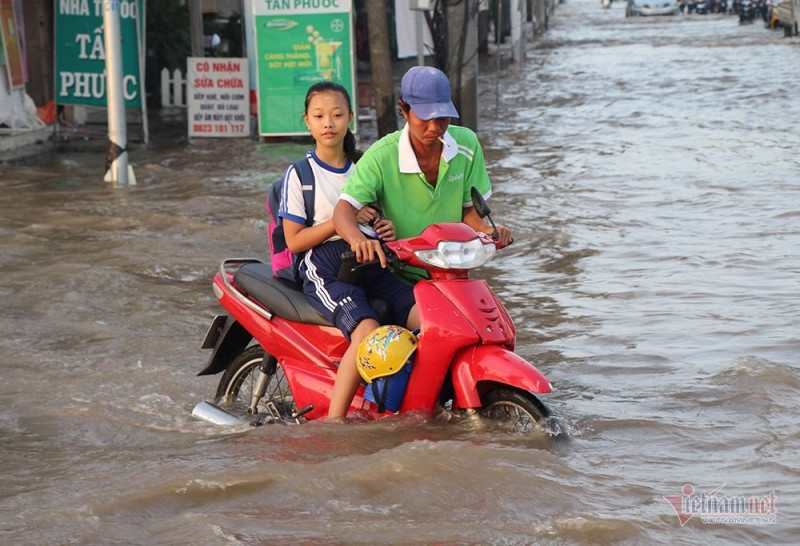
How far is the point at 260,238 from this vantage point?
10.5 meters

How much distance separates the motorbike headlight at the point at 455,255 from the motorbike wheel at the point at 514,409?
49 cm

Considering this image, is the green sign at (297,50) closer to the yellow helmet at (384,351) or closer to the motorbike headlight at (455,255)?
the yellow helmet at (384,351)

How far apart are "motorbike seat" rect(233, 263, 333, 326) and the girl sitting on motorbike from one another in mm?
59

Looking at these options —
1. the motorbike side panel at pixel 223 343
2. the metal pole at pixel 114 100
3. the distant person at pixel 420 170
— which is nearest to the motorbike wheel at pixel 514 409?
the distant person at pixel 420 170

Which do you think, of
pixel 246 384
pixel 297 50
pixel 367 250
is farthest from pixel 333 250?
pixel 297 50

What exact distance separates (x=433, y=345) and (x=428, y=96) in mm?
962

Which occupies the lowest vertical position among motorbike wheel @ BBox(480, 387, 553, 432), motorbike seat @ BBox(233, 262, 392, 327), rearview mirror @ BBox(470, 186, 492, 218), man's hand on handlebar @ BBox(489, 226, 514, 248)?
motorbike wheel @ BBox(480, 387, 553, 432)

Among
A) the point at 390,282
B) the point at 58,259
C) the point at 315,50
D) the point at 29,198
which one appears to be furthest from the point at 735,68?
the point at 390,282

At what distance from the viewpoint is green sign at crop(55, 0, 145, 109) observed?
53.2 ft

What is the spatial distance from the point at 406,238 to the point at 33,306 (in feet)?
13.2

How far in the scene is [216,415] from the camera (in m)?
5.51

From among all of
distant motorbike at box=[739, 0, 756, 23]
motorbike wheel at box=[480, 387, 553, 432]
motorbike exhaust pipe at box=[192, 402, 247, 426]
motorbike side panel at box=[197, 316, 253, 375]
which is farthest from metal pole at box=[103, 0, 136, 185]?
distant motorbike at box=[739, 0, 756, 23]

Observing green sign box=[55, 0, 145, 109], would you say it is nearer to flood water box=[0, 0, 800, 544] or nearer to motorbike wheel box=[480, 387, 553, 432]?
flood water box=[0, 0, 800, 544]

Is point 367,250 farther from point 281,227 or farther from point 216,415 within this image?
point 216,415
